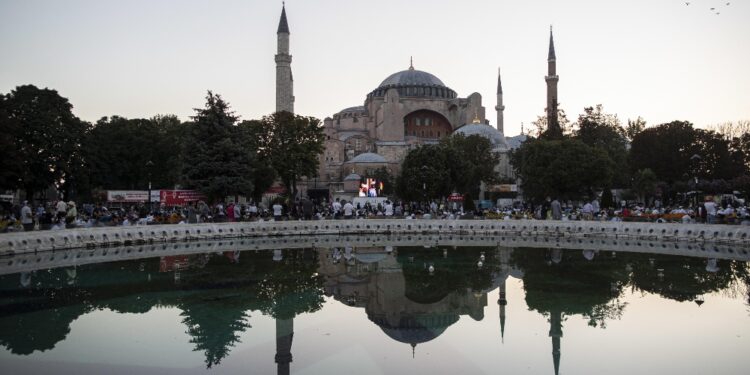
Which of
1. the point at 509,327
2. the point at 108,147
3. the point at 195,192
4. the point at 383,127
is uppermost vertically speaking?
the point at 383,127

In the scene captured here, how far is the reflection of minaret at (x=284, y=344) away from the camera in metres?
6.12

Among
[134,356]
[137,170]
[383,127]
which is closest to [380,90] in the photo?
[383,127]

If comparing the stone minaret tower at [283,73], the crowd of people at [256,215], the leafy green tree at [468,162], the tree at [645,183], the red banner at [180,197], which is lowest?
the crowd of people at [256,215]

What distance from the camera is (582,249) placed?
1712 cm

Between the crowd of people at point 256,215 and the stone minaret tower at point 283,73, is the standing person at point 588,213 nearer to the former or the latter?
the crowd of people at point 256,215

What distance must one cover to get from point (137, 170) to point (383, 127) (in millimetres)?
27223

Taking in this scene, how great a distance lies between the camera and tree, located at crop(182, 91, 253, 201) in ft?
87.8

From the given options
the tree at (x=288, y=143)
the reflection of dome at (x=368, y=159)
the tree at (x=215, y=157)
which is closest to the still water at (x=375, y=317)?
the tree at (x=215, y=157)

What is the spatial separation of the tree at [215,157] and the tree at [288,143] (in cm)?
375

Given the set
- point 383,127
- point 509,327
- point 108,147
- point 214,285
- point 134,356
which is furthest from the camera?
point 383,127

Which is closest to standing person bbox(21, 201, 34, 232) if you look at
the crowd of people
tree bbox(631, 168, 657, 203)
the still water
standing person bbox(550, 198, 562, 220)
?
the crowd of people

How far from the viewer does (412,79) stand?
223ft

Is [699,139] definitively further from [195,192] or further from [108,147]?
[108,147]

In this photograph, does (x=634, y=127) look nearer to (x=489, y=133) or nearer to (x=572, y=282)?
(x=489, y=133)
